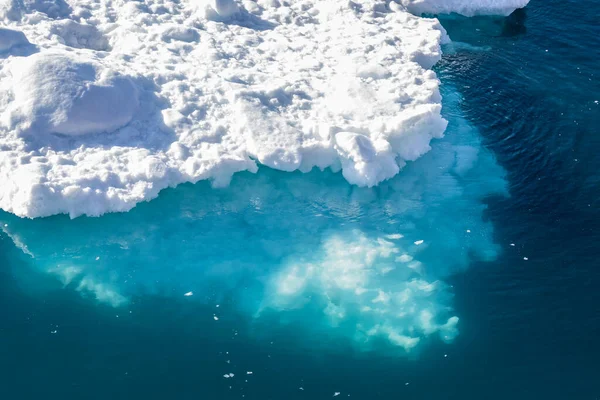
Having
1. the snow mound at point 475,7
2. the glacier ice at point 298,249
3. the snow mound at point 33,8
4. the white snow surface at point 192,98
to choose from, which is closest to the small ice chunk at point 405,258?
the glacier ice at point 298,249

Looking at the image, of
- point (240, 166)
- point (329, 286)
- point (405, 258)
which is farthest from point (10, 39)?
point (405, 258)

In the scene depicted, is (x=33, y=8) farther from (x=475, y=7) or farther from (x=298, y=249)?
(x=475, y=7)

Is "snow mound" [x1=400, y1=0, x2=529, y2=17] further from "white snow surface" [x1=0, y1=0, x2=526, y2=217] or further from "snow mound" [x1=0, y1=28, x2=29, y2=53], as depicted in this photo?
"snow mound" [x1=0, y1=28, x2=29, y2=53]

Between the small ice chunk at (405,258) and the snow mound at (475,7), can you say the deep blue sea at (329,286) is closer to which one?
the small ice chunk at (405,258)

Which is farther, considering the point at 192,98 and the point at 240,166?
the point at 192,98

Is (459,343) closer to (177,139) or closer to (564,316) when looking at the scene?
(564,316)

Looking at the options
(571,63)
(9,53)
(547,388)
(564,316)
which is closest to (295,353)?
(547,388)
